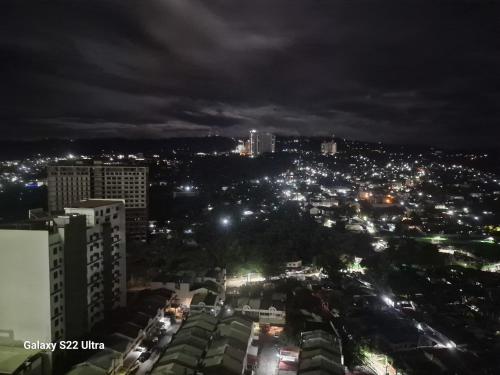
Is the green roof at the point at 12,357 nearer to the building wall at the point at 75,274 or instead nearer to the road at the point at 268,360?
the building wall at the point at 75,274

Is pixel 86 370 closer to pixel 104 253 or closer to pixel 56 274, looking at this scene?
pixel 56 274

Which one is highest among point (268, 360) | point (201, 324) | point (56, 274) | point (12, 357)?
point (56, 274)

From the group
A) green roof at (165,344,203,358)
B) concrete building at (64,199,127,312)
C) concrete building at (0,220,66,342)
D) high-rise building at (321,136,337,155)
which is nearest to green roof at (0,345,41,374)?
concrete building at (0,220,66,342)

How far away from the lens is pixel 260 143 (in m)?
51.2

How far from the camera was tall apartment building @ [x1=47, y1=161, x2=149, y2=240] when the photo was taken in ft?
58.2

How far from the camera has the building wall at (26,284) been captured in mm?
6520

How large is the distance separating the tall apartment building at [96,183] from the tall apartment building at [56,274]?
9.50 metres

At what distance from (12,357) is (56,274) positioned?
4.82 ft

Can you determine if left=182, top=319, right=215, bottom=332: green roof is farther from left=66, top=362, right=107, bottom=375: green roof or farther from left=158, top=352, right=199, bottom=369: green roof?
left=66, top=362, right=107, bottom=375: green roof

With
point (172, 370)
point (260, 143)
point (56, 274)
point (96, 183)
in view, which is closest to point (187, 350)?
point (172, 370)

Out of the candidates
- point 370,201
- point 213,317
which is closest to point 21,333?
point 213,317

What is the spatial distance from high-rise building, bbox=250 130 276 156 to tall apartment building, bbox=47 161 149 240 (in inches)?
1289

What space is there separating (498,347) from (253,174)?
29.6 metres

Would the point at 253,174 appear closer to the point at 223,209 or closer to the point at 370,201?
the point at 370,201
